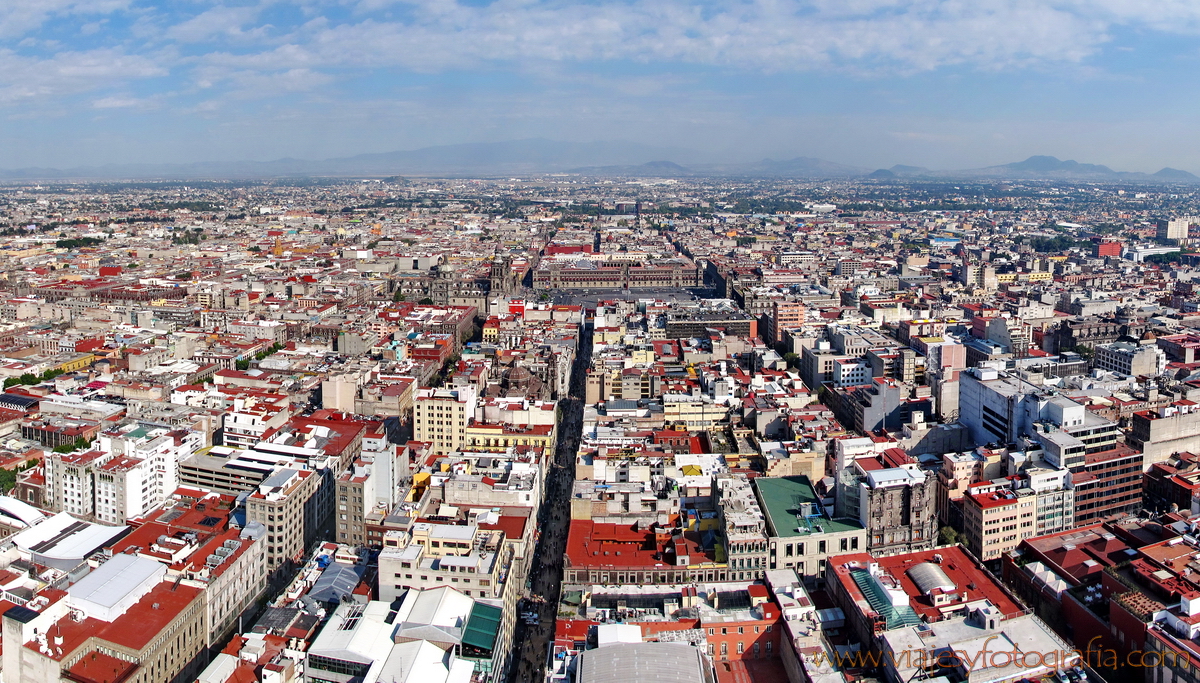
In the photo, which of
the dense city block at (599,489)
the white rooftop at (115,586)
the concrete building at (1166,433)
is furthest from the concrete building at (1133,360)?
the white rooftop at (115,586)

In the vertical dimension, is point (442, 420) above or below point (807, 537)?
above

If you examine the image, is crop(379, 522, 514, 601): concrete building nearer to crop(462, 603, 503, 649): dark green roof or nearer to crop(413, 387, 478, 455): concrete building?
crop(462, 603, 503, 649): dark green roof

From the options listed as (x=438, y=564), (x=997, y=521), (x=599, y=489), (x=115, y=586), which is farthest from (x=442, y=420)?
(x=997, y=521)

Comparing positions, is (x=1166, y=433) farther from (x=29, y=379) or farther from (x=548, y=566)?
(x=29, y=379)

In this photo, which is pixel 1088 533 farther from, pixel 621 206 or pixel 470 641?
pixel 621 206

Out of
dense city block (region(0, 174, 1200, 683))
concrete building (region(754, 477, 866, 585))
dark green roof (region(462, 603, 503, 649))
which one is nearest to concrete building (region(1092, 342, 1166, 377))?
dense city block (region(0, 174, 1200, 683))
